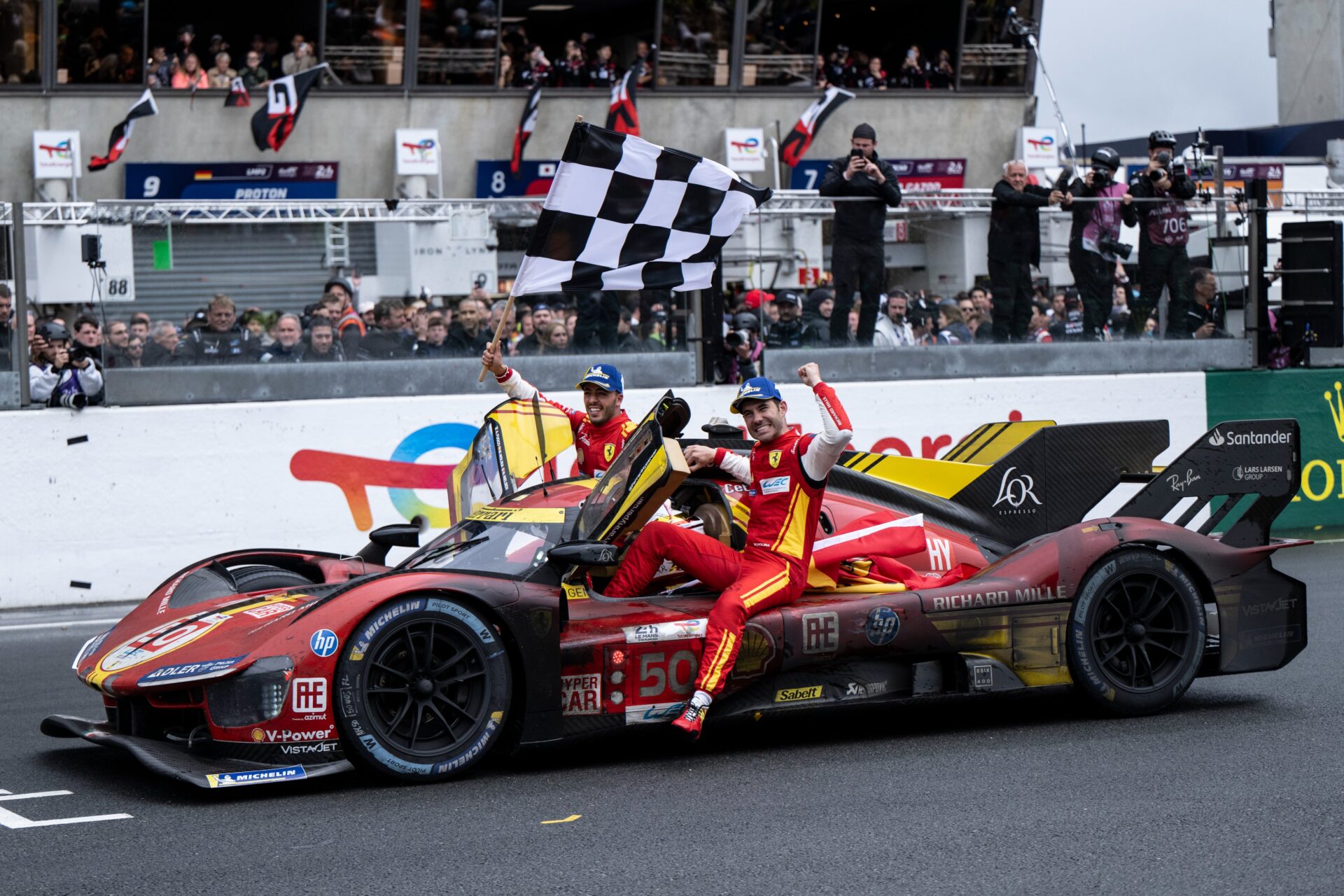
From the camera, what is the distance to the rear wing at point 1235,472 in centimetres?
773

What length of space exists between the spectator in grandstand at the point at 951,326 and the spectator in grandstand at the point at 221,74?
15622 mm

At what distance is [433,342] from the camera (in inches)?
478

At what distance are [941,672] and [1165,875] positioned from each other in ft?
6.97

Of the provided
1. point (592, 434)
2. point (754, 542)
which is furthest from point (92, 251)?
point (754, 542)

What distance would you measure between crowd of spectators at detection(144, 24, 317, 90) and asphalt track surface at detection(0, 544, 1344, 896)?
64.2ft

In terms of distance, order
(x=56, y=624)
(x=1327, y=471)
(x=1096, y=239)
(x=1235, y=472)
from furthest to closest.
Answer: (x=1327, y=471), (x=1096, y=239), (x=56, y=624), (x=1235, y=472)

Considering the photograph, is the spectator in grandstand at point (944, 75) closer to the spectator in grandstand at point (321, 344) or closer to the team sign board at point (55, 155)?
the team sign board at point (55, 155)

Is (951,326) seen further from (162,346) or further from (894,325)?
(162,346)

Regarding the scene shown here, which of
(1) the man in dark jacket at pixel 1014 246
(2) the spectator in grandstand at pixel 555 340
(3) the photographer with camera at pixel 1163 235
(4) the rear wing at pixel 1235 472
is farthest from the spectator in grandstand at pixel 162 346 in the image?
(3) the photographer with camera at pixel 1163 235

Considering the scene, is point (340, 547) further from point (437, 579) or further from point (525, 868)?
point (525, 868)

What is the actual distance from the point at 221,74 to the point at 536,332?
49.9ft

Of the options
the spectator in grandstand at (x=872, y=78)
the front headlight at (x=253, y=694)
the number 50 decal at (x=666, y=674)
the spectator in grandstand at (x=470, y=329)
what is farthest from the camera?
the spectator in grandstand at (x=872, y=78)

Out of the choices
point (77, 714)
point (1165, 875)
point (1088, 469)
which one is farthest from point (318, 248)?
point (1165, 875)

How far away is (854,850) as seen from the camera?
525 centimetres
